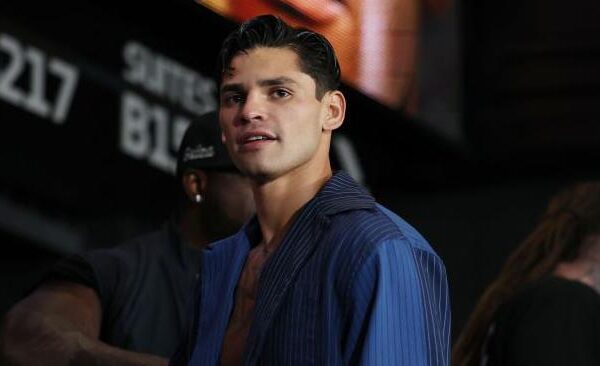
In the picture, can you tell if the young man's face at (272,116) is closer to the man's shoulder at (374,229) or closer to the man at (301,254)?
the man at (301,254)

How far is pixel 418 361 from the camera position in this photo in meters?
2.77

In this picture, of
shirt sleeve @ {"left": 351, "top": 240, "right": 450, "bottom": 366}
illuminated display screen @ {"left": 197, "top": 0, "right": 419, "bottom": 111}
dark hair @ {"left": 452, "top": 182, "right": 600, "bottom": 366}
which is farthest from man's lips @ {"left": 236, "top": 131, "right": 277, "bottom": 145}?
illuminated display screen @ {"left": 197, "top": 0, "right": 419, "bottom": 111}

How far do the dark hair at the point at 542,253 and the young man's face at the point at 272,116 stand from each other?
1.85m

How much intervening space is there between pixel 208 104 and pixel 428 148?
5.36ft

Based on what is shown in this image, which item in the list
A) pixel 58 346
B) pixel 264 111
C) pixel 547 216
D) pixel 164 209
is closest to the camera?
pixel 264 111

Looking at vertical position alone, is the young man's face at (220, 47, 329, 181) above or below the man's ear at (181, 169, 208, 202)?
above

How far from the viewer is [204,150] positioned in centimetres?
461

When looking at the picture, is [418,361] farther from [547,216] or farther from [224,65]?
[547,216]

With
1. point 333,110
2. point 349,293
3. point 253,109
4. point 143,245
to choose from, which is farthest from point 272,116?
point 143,245

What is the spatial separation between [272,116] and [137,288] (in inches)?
Result: 58.5

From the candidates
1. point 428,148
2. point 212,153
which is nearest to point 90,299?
point 212,153

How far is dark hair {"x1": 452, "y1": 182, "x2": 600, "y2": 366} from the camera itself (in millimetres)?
4777

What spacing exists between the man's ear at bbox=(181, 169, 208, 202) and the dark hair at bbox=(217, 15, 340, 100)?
1546 mm

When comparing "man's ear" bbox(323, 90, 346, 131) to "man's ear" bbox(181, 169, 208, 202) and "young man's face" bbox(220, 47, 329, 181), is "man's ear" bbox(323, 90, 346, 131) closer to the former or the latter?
"young man's face" bbox(220, 47, 329, 181)
